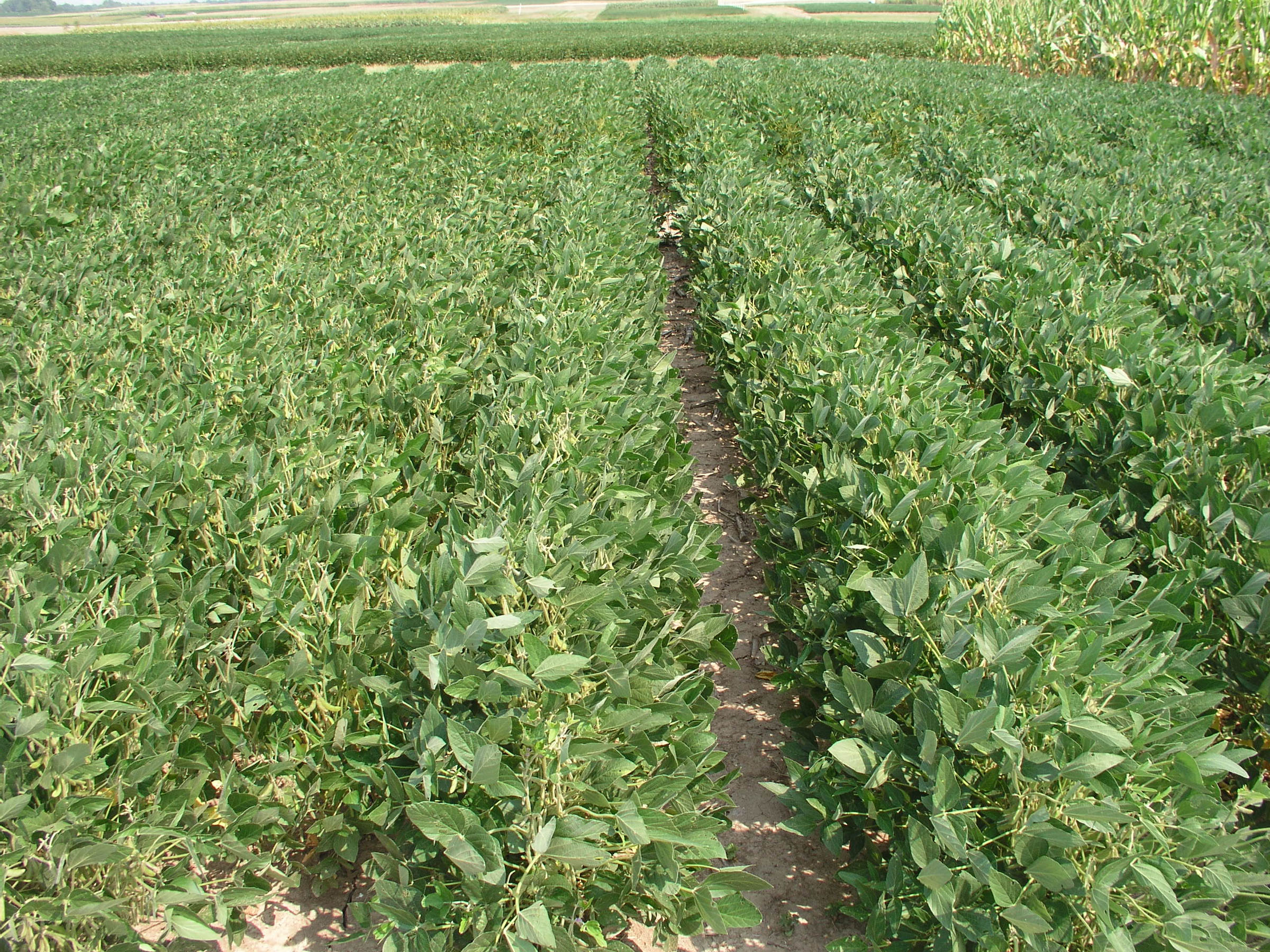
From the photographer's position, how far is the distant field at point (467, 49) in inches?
1198

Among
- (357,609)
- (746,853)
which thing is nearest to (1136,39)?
(746,853)

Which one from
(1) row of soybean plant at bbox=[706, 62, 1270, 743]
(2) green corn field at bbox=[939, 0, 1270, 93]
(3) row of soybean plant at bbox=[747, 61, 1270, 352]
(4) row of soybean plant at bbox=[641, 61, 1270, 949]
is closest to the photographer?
(4) row of soybean plant at bbox=[641, 61, 1270, 949]

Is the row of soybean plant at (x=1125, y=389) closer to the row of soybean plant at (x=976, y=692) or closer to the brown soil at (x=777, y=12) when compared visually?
the row of soybean plant at (x=976, y=692)

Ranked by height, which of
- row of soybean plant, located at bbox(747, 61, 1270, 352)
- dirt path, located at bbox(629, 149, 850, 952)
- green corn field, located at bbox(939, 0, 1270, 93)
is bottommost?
dirt path, located at bbox(629, 149, 850, 952)

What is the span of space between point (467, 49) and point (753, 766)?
36.3 metres

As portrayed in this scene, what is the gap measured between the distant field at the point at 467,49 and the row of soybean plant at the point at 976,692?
2999cm

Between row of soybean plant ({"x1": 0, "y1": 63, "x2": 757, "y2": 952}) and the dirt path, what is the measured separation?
269 mm

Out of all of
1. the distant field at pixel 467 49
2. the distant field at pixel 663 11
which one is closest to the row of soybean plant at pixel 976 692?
the distant field at pixel 467 49

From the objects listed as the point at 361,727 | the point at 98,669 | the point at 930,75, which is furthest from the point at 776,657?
the point at 930,75

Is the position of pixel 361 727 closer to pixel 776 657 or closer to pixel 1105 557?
pixel 776 657

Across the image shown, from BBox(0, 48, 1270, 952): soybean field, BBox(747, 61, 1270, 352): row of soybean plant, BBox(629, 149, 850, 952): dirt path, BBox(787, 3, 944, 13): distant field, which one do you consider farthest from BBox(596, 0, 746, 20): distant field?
BBox(629, 149, 850, 952): dirt path

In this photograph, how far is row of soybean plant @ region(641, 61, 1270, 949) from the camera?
1.49 m

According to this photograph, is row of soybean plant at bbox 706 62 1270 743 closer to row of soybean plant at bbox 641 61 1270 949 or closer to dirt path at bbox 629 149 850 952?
row of soybean plant at bbox 641 61 1270 949

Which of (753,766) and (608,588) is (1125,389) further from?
(608,588)
